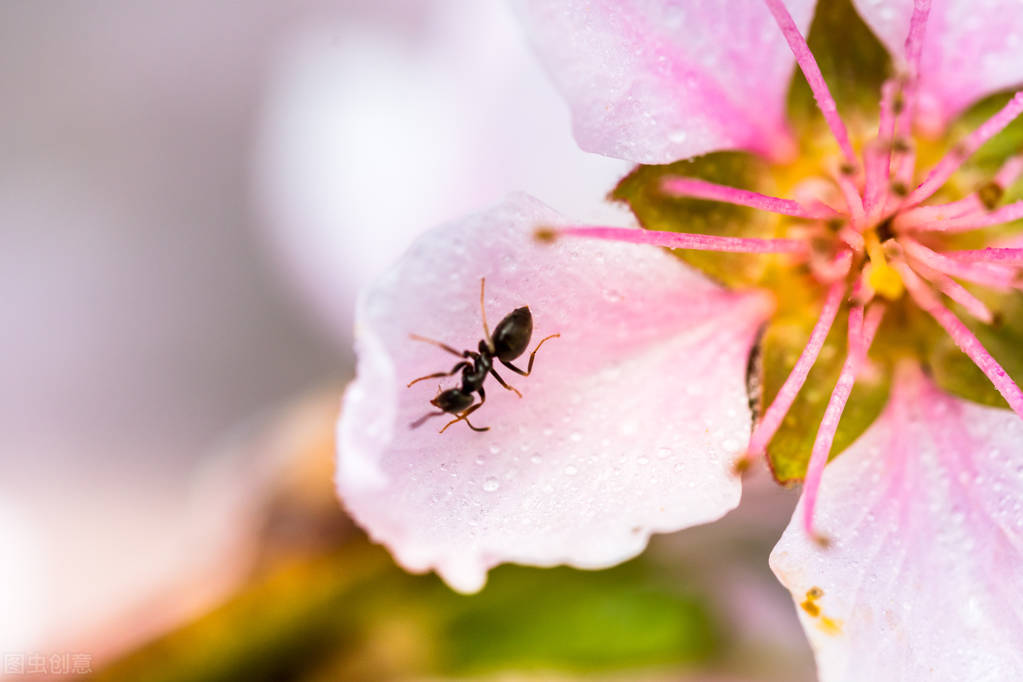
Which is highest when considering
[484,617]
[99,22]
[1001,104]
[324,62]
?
[99,22]

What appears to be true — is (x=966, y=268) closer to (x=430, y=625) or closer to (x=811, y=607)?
(x=811, y=607)

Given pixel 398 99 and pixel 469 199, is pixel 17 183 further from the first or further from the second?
pixel 469 199

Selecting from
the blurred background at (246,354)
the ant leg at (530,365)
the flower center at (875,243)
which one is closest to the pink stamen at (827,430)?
the flower center at (875,243)

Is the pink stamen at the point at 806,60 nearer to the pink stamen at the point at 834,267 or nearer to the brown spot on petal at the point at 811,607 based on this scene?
the pink stamen at the point at 834,267

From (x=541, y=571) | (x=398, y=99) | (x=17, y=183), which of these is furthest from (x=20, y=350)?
(x=541, y=571)

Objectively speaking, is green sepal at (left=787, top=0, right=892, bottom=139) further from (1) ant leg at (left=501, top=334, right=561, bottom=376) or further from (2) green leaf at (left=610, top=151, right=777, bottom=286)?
(1) ant leg at (left=501, top=334, right=561, bottom=376)
